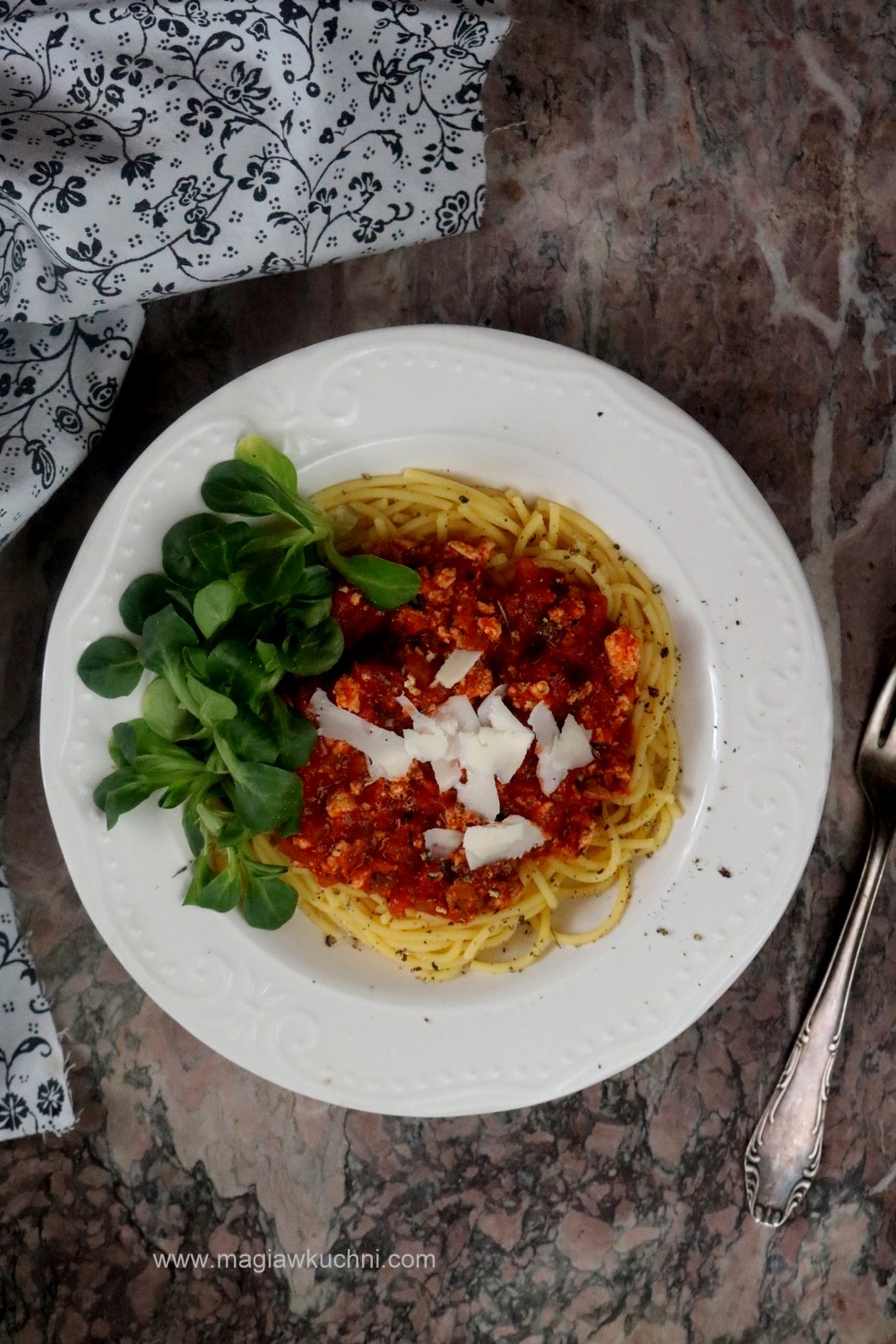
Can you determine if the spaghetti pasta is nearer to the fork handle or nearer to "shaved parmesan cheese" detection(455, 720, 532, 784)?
"shaved parmesan cheese" detection(455, 720, 532, 784)

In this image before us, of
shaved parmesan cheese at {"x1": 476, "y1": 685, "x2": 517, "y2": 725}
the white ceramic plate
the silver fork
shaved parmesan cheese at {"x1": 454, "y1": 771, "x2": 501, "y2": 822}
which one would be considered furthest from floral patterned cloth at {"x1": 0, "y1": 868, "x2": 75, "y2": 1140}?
the silver fork

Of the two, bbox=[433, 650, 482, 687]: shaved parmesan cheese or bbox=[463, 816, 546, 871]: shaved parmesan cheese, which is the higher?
bbox=[433, 650, 482, 687]: shaved parmesan cheese

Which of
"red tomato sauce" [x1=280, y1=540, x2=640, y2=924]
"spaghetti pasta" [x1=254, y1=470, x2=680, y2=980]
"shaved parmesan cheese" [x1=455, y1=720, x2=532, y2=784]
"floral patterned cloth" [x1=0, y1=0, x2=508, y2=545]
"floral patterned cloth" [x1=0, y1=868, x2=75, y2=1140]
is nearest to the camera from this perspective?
"floral patterned cloth" [x1=0, y1=0, x2=508, y2=545]

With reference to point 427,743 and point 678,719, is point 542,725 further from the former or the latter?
point 678,719

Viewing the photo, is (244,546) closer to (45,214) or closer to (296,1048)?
(45,214)

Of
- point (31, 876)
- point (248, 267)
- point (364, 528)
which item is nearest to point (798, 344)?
point (364, 528)
